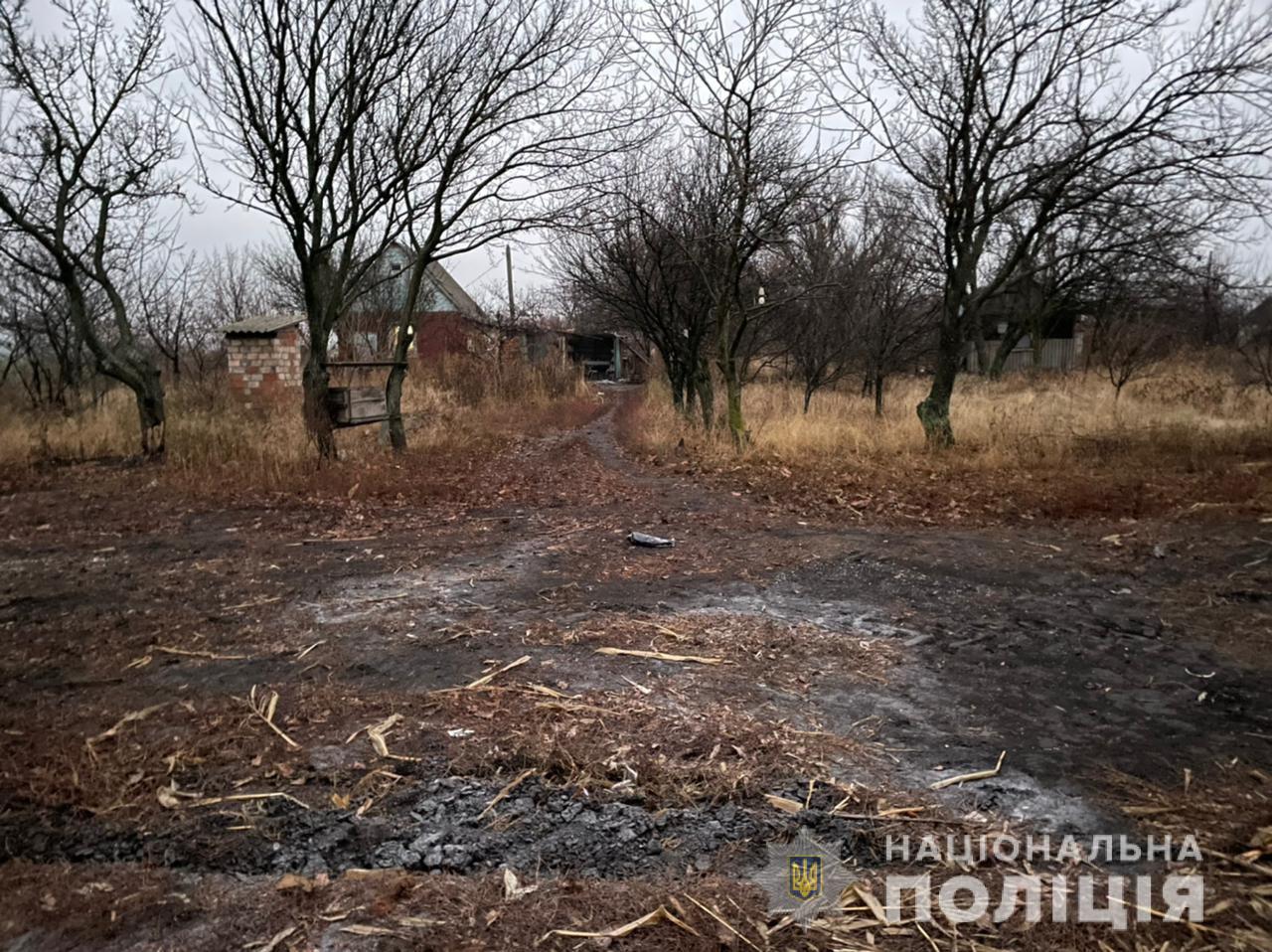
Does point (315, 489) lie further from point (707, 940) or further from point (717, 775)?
point (707, 940)

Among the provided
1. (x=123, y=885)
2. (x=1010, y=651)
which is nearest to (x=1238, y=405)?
(x=1010, y=651)

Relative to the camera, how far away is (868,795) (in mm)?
2611

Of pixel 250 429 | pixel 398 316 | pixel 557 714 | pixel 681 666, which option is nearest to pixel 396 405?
pixel 250 429

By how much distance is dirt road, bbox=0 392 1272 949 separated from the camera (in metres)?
2.24

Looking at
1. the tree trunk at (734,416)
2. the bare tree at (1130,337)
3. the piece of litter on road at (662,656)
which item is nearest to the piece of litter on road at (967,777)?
the piece of litter on road at (662,656)

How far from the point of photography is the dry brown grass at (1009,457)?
7.73 meters

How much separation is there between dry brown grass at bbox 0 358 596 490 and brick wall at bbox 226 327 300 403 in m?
0.55

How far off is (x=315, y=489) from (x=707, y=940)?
7837 mm

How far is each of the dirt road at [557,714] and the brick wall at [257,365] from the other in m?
13.5

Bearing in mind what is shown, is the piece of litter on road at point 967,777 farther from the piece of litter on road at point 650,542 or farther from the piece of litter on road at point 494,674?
the piece of litter on road at point 650,542

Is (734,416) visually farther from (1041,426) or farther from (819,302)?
(819,302)

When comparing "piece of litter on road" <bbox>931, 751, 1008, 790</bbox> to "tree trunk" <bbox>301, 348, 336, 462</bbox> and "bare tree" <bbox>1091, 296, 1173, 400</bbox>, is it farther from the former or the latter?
"bare tree" <bbox>1091, 296, 1173, 400</bbox>

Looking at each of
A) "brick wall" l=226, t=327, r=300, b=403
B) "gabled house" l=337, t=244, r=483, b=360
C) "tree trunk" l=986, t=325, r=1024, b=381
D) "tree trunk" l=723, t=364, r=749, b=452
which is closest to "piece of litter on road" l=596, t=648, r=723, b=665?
"tree trunk" l=723, t=364, r=749, b=452

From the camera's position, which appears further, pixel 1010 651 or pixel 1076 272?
pixel 1076 272
